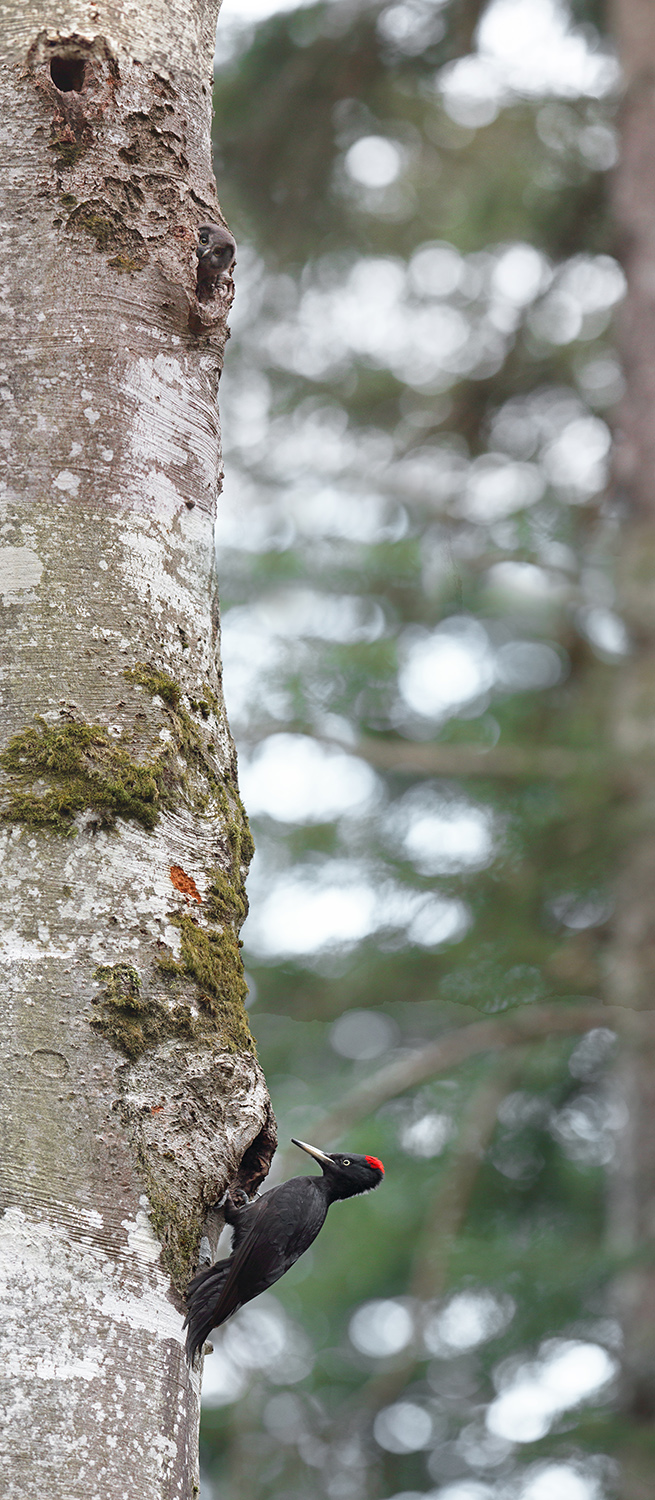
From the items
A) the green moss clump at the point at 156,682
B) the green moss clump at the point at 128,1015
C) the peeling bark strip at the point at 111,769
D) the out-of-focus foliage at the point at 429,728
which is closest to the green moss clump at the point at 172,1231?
the peeling bark strip at the point at 111,769

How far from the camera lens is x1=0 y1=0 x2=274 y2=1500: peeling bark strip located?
4.17 feet

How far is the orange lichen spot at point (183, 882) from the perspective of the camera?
1525 mm

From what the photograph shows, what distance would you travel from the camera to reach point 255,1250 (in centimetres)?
191

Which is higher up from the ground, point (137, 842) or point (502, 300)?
point (502, 300)

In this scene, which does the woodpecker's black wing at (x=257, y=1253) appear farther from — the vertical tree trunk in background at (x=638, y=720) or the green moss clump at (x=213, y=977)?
the vertical tree trunk in background at (x=638, y=720)

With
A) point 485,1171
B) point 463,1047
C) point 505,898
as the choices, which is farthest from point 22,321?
point 485,1171

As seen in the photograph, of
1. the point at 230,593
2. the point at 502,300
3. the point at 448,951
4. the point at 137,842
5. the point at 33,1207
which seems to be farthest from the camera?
the point at 502,300

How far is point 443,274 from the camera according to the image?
905cm

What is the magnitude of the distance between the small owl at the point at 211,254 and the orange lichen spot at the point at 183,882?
767 millimetres

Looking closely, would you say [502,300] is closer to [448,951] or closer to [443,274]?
[443,274]

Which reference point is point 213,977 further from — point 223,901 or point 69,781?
point 69,781

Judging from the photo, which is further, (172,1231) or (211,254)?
(211,254)

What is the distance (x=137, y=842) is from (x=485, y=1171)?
555cm

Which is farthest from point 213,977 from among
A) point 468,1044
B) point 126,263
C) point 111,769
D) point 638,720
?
point 468,1044
